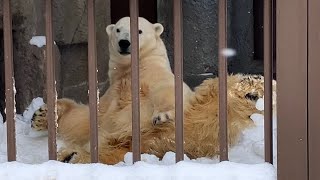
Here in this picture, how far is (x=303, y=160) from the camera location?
1.92 meters

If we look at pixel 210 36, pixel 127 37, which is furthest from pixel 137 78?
pixel 210 36

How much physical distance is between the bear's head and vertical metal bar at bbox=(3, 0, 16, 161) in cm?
106

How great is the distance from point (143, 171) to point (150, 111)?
35.6 inches

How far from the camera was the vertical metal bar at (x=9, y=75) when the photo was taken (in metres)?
2.14

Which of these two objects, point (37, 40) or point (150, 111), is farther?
point (37, 40)

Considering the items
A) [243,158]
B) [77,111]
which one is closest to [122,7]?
[77,111]

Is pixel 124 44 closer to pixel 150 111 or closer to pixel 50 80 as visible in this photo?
pixel 150 111

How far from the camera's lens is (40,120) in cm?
307

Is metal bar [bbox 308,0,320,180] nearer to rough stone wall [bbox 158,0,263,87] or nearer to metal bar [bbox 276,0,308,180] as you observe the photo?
metal bar [bbox 276,0,308,180]

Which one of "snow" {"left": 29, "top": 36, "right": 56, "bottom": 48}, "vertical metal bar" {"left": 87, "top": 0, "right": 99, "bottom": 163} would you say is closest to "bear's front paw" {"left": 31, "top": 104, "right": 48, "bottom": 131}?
"snow" {"left": 29, "top": 36, "right": 56, "bottom": 48}

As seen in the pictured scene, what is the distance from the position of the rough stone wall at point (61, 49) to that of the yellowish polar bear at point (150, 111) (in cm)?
41

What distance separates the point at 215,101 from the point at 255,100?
176 mm

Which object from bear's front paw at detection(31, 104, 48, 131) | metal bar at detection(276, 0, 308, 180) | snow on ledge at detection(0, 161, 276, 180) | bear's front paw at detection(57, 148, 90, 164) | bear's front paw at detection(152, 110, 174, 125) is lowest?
bear's front paw at detection(57, 148, 90, 164)

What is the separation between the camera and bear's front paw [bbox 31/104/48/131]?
3.05 m
